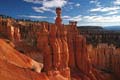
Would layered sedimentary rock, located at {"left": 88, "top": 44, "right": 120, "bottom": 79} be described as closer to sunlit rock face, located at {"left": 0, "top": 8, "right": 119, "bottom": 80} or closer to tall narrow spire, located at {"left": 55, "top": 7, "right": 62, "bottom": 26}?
sunlit rock face, located at {"left": 0, "top": 8, "right": 119, "bottom": 80}

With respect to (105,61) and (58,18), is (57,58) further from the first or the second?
(105,61)

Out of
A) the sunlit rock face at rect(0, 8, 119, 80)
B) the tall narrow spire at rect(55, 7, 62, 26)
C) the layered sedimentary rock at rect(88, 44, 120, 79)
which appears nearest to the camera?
the sunlit rock face at rect(0, 8, 119, 80)

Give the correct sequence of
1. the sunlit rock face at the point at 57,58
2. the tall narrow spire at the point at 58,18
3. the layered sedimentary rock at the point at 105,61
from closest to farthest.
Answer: the sunlit rock face at the point at 57,58 < the tall narrow spire at the point at 58,18 < the layered sedimentary rock at the point at 105,61

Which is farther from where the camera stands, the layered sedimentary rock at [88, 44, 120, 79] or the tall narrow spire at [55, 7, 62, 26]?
the layered sedimentary rock at [88, 44, 120, 79]

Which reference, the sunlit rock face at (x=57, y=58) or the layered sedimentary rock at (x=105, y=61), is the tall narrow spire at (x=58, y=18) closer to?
the sunlit rock face at (x=57, y=58)

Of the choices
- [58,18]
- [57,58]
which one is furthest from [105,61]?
[57,58]

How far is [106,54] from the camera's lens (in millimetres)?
61969

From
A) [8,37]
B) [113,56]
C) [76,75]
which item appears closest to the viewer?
[76,75]

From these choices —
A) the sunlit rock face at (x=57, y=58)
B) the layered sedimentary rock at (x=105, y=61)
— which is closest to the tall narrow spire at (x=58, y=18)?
the sunlit rock face at (x=57, y=58)

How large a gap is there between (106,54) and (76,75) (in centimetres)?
2021

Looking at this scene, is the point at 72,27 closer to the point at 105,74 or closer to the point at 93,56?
the point at 105,74

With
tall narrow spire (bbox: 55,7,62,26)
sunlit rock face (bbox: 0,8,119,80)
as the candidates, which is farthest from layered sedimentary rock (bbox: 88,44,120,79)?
tall narrow spire (bbox: 55,7,62,26)

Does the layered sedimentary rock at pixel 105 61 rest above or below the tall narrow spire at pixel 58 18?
below

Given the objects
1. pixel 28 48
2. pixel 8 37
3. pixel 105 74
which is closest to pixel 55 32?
pixel 105 74
